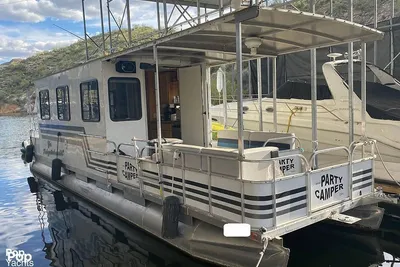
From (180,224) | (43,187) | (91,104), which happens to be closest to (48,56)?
(43,187)

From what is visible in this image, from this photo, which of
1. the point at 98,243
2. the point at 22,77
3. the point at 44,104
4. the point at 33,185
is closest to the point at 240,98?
the point at 98,243

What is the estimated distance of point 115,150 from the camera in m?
6.69

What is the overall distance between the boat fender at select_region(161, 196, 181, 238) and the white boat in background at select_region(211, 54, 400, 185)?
14.9 ft

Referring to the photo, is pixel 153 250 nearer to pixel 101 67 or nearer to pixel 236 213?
pixel 236 213

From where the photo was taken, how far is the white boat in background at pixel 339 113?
24.7ft

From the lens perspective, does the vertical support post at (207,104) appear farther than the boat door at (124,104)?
Yes

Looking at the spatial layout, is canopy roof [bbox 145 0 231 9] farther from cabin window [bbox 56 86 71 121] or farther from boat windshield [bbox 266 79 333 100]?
boat windshield [bbox 266 79 333 100]

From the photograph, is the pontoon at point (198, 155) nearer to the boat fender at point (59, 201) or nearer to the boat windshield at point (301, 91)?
the boat fender at point (59, 201)

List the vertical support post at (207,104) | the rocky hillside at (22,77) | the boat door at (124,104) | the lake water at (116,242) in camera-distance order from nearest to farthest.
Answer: the lake water at (116,242), the boat door at (124,104), the vertical support post at (207,104), the rocky hillside at (22,77)

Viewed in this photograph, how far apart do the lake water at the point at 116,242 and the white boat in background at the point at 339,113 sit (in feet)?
5.89

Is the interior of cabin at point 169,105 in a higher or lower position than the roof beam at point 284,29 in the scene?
lower

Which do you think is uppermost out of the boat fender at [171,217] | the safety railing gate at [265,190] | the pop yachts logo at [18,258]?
the safety railing gate at [265,190]

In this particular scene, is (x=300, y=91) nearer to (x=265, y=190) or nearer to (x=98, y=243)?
(x=98, y=243)

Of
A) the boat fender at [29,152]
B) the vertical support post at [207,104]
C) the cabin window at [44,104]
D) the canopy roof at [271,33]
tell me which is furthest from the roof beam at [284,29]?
the boat fender at [29,152]
